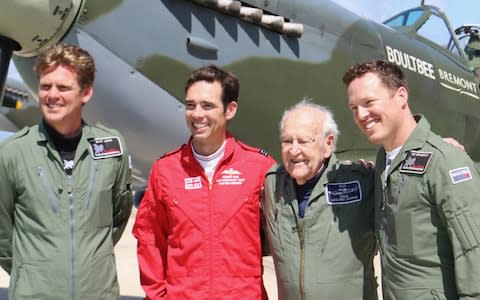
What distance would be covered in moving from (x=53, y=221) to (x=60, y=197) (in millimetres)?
94

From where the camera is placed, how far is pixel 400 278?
2049mm

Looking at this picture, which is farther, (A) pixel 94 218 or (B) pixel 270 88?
(B) pixel 270 88

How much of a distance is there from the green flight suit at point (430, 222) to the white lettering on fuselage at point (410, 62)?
3.47m

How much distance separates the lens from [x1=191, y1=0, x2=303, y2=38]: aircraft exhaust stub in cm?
418

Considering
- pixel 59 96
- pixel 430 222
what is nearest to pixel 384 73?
pixel 430 222

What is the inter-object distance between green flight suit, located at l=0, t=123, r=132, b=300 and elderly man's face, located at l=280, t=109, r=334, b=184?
732mm

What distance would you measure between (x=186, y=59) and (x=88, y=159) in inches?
75.6

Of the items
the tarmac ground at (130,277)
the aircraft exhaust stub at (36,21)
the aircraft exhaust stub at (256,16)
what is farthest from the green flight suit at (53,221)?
the tarmac ground at (130,277)

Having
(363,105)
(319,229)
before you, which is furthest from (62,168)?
(363,105)

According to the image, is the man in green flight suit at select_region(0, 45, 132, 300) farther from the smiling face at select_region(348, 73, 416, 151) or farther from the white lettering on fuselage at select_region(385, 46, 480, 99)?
the white lettering on fuselage at select_region(385, 46, 480, 99)

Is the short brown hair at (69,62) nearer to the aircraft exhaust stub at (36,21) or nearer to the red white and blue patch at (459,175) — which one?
the aircraft exhaust stub at (36,21)

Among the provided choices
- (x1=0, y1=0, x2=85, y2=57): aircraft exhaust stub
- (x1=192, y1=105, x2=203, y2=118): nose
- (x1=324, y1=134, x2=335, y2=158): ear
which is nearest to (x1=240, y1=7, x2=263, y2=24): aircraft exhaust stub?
(x1=0, y1=0, x2=85, y2=57): aircraft exhaust stub

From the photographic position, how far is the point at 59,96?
226 cm

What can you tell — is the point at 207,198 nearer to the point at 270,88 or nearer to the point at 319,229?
the point at 319,229
